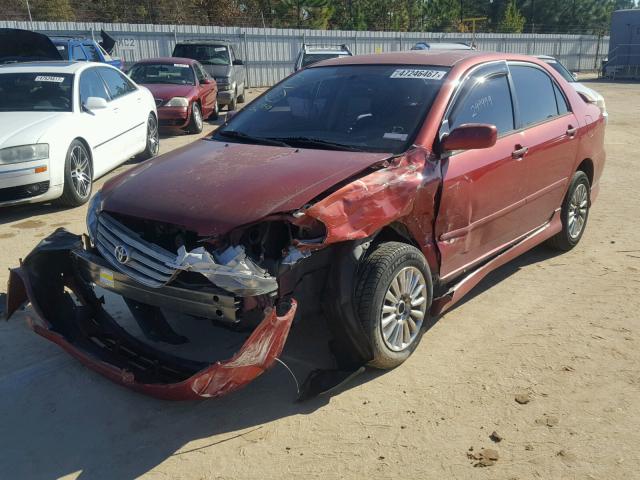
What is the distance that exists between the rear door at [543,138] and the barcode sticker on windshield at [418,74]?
2.77ft

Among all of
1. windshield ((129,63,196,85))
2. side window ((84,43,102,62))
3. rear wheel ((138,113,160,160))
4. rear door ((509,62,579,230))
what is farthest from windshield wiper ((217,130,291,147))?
side window ((84,43,102,62))

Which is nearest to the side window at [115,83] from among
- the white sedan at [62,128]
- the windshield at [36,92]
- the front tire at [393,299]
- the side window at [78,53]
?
the white sedan at [62,128]

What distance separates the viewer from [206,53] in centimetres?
1702

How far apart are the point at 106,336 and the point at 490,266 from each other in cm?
259

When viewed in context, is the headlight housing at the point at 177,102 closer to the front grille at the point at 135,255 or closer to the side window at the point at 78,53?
the side window at the point at 78,53

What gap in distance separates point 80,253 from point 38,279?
418 millimetres

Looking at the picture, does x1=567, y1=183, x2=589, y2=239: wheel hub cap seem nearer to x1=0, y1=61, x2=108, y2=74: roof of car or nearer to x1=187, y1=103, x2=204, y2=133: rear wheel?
x1=0, y1=61, x2=108, y2=74: roof of car

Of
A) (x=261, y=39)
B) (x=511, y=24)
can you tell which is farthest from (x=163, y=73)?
(x=511, y=24)

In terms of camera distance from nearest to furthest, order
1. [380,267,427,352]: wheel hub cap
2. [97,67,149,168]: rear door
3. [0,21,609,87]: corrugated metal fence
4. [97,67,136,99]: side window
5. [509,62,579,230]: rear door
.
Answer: [380,267,427,352]: wheel hub cap, [509,62,579,230]: rear door, [97,67,149,168]: rear door, [97,67,136,99]: side window, [0,21,609,87]: corrugated metal fence

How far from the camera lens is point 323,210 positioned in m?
3.11

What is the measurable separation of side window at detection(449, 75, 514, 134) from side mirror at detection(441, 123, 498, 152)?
0.77 ft

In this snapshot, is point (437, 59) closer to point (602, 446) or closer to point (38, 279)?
point (602, 446)

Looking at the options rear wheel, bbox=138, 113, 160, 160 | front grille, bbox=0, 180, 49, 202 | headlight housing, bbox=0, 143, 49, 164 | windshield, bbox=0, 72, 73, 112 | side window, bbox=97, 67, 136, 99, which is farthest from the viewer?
rear wheel, bbox=138, 113, 160, 160

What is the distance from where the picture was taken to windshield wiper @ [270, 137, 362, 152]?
3863 millimetres
